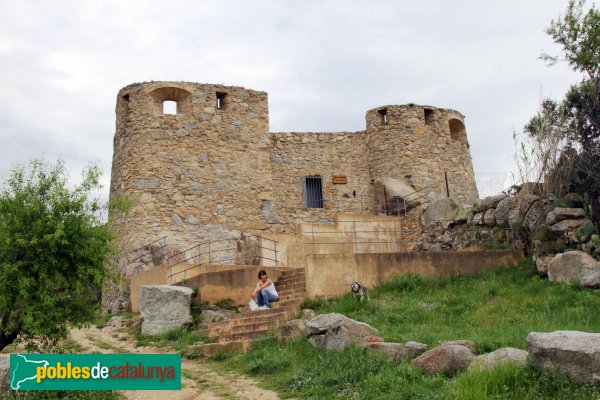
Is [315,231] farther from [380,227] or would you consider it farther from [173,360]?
[173,360]

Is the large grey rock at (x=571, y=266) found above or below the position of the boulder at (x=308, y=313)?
above

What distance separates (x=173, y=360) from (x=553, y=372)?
471 cm

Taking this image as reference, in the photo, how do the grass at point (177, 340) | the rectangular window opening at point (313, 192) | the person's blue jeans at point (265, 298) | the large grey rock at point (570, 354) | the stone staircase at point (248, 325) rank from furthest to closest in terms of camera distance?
1. the rectangular window opening at point (313, 192)
2. the person's blue jeans at point (265, 298)
3. the grass at point (177, 340)
4. the stone staircase at point (248, 325)
5. the large grey rock at point (570, 354)

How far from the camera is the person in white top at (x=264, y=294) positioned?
13.8m

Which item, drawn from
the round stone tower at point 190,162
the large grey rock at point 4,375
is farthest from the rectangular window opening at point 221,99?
the large grey rock at point 4,375

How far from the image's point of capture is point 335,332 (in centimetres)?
1020

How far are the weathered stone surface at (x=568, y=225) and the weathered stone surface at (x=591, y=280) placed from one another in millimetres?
1853

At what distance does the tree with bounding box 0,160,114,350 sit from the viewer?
9.59 metres

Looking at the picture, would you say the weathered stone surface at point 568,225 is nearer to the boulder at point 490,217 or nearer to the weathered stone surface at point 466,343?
the boulder at point 490,217

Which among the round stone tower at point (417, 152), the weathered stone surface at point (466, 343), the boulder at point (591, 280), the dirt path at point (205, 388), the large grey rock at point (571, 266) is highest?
the round stone tower at point (417, 152)

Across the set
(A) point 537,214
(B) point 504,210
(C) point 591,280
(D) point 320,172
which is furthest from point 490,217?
(D) point 320,172

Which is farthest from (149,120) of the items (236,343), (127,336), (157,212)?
(236,343)

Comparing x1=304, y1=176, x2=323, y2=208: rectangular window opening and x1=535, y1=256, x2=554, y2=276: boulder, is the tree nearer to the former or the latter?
x1=535, y1=256, x2=554, y2=276: boulder

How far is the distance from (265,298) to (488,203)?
651cm
